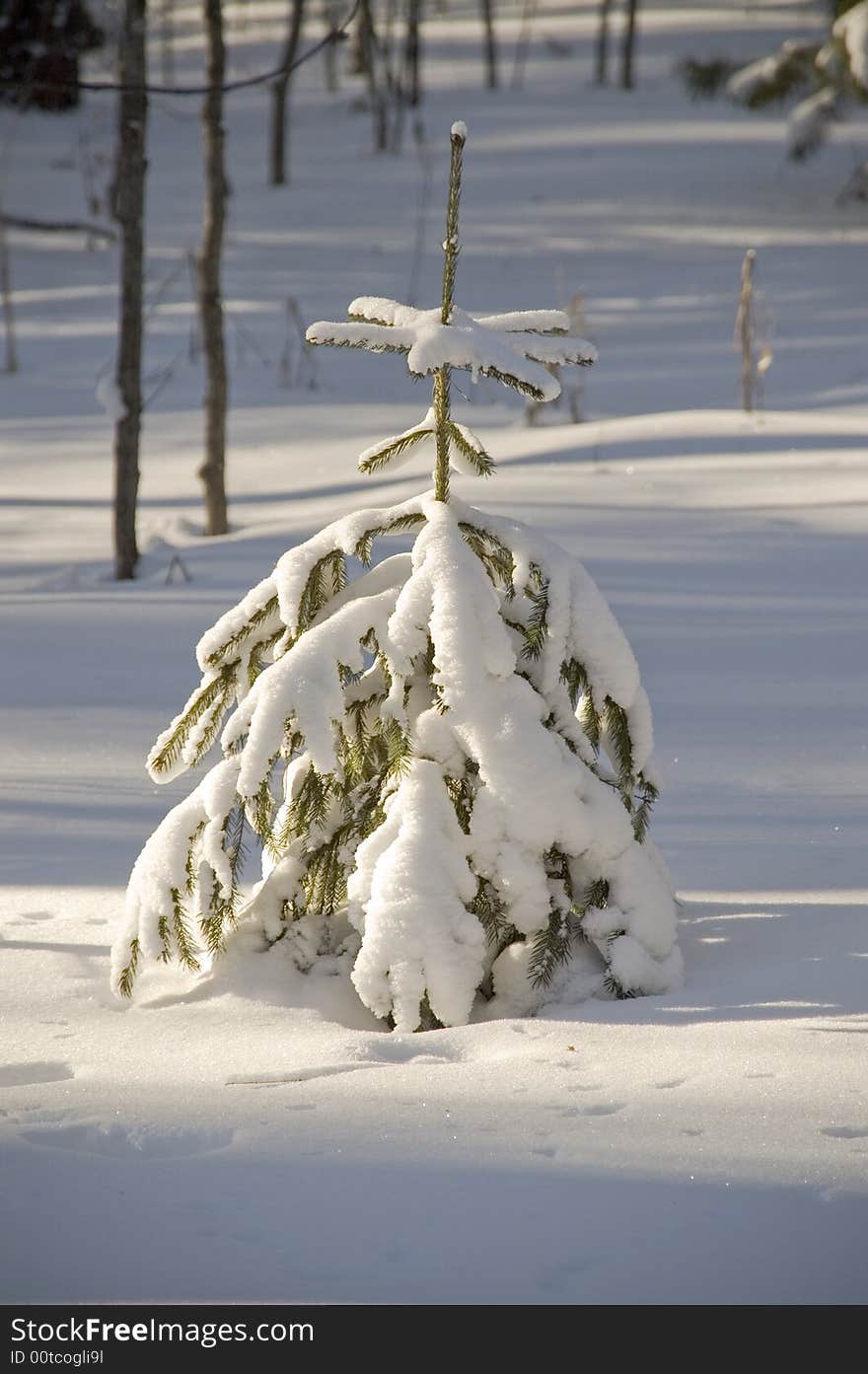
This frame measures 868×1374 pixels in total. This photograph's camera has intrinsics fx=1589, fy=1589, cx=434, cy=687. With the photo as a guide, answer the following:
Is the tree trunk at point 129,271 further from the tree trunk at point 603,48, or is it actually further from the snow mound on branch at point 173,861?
the tree trunk at point 603,48

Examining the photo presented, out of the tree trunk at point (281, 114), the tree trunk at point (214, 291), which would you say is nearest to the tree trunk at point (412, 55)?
the tree trunk at point (281, 114)

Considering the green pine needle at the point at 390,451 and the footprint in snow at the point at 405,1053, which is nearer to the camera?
the footprint in snow at the point at 405,1053

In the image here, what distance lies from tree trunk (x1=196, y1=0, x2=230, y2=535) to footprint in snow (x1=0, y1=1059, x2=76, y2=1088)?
7518mm

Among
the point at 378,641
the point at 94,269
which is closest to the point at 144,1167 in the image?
the point at 378,641

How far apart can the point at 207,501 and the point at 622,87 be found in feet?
81.8

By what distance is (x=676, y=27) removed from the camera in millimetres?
38125

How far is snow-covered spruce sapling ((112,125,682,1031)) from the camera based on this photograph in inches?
126

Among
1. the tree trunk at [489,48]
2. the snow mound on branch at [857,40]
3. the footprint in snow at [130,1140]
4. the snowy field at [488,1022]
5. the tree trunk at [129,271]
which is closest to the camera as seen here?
the snowy field at [488,1022]

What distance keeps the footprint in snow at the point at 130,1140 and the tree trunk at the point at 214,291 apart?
790 cm

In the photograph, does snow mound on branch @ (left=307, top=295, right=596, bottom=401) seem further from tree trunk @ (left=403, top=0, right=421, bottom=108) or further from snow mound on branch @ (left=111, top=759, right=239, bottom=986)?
tree trunk @ (left=403, top=0, right=421, bottom=108)

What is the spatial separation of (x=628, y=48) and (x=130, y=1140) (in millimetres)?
31561

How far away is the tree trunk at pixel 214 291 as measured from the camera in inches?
384

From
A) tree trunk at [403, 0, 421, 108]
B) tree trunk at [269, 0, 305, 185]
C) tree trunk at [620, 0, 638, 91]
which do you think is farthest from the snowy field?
tree trunk at [620, 0, 638, 91]

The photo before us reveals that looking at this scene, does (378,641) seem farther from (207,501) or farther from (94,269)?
(94,269)
